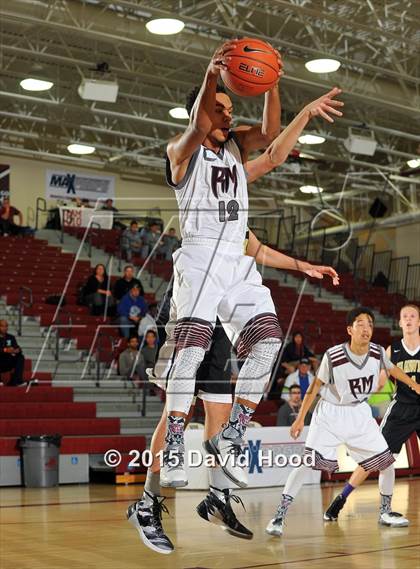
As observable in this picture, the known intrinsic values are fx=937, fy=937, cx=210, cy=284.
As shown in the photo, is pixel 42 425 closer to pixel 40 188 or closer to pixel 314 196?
pixel 40 188

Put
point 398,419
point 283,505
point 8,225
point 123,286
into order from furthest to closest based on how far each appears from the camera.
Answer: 1. point 8,225
2. point 123,286
3. point 398,419
4. point 283,505

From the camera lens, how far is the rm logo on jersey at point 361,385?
8.38 meters

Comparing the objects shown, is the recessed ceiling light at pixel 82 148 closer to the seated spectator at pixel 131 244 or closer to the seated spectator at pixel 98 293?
the seated spectator at pixel 131 244

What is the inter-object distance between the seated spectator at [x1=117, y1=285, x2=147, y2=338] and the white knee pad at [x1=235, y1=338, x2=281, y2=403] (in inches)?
395

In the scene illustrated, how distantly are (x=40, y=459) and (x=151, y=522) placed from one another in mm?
8717

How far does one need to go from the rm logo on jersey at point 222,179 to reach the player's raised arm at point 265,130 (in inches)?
4.9

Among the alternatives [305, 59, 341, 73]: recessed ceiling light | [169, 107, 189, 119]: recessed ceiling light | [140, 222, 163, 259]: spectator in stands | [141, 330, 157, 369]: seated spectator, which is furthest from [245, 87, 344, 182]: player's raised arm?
[169, 107, 189, 119]: recessed ceiling light

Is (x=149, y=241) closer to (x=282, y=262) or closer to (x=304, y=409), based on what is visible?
(x=304, y=409)

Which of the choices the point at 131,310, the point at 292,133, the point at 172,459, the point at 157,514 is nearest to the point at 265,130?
the point at 292,133

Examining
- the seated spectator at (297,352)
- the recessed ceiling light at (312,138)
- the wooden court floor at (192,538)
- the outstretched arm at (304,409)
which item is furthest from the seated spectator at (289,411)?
the recessed ceiling light at (312,138)

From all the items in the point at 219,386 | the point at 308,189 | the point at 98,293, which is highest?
the point at 308,189

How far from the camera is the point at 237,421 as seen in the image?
152 inches

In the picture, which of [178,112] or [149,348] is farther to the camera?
[178,112]

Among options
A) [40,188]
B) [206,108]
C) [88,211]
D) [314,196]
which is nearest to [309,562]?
[206,108]
